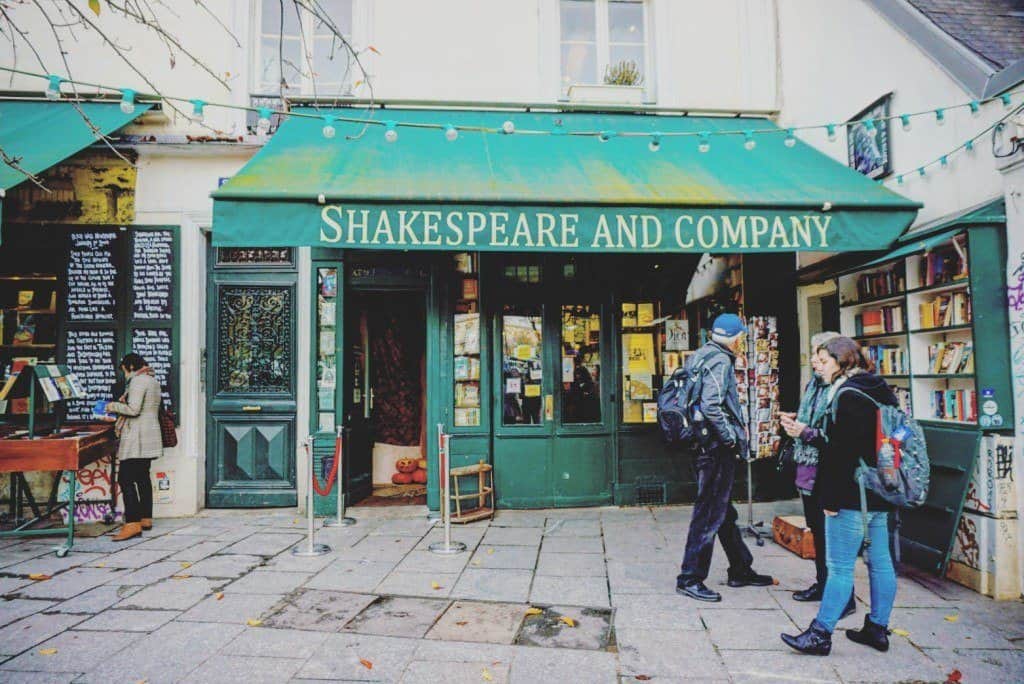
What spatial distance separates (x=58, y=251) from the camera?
286 inches

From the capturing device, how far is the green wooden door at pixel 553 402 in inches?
290

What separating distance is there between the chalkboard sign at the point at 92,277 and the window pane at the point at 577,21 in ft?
20.0

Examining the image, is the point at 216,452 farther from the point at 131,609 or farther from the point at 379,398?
the point at 131,609

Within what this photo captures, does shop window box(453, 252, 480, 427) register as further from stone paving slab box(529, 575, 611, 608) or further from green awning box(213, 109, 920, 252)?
stone paving slab box(529, 575, 611, 608)

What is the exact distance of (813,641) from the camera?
3693 mm

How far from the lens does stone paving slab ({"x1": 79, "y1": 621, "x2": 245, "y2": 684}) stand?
3.51 m

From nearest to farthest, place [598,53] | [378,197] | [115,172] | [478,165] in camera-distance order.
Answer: [378,197]
[478,165]
[115,172]
[598,53]

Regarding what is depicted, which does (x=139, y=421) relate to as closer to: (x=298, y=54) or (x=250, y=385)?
(x=250, y=385)

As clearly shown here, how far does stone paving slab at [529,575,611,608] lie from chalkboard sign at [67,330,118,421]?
17.9 feet

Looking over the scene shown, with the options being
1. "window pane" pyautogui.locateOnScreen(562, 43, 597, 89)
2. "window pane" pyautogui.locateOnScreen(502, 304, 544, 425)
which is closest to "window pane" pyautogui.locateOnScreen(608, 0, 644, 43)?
"window pane" pyautogui.locateOnScreen(562, 43, 597, 89)

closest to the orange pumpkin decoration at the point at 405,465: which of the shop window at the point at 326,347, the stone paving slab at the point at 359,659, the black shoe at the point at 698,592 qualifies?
the shop window at the point at 326,347

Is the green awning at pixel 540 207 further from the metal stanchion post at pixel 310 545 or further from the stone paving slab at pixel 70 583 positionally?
the stone paving slab at pixel 70 583

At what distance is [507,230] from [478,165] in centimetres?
115

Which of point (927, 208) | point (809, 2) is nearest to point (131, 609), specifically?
point (927, 208)
